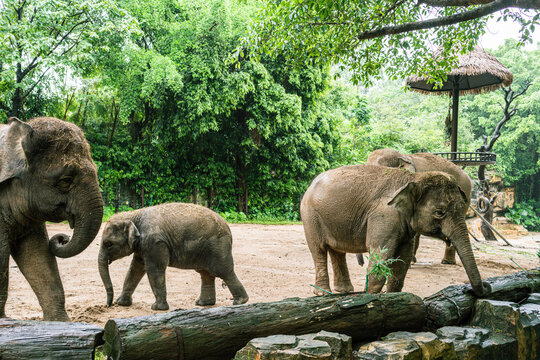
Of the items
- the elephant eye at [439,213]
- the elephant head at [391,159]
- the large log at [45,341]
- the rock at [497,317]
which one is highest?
the elephant head at [391,159]

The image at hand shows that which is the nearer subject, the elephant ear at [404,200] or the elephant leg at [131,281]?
the elephant ear at [404,200]

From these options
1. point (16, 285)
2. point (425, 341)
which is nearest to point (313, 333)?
point (425, 341)

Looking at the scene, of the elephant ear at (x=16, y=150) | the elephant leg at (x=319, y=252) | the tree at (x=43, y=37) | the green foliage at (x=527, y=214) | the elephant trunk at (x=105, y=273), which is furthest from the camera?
the green foliage at (x=527, y=214)

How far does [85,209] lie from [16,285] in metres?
3.69

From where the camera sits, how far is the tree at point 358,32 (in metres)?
7.00

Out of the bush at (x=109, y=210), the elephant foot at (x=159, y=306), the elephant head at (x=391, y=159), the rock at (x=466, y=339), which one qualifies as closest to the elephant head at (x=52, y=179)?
the elephant foot at (x=159, y=306)

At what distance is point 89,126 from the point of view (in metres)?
17.0

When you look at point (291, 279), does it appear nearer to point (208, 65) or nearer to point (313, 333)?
point (313, 333)

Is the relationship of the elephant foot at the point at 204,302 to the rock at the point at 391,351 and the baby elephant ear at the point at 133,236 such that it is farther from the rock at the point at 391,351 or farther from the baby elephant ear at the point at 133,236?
the rock at the point at 391,351

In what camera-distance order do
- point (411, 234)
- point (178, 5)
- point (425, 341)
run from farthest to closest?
point (178, 5), point (411, 234), point (425, 341)

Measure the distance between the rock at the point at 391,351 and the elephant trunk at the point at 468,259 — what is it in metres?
1.18

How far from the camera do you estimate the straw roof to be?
11383mm

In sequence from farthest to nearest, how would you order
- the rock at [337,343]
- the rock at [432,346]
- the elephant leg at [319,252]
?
the elephant leg at [319,252], the rock at [432,346], the rock at [337,343]

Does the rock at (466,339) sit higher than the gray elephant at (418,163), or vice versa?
the gray elephant at (418,163)
